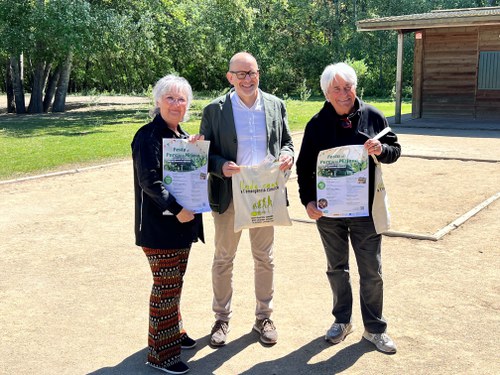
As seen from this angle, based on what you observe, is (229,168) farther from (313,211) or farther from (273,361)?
(273,361)

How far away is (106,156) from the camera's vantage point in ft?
42.3

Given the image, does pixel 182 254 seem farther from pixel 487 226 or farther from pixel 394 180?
pixel 394 180

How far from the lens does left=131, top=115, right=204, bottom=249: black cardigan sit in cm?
353

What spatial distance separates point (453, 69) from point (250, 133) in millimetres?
17643

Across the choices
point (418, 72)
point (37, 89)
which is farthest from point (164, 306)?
point (37, 89)

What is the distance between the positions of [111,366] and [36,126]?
16177 mm

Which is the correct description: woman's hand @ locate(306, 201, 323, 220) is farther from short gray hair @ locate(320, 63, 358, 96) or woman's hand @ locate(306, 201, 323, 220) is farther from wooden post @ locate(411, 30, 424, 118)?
wooden post @ locate(411, 30, 424, 118)

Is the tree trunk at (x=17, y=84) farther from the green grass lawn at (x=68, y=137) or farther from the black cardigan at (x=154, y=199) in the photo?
the black cardigan at (x=154, y=199)

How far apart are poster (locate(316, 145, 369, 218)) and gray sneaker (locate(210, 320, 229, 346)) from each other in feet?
3.48

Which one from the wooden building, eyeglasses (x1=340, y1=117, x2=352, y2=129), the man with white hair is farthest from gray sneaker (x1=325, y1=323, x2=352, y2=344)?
the wooden building

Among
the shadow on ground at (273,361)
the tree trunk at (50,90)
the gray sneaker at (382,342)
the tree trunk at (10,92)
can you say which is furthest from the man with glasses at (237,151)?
the tree trunk at (50,90)

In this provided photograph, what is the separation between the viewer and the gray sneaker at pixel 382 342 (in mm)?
3926

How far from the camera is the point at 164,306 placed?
371cm

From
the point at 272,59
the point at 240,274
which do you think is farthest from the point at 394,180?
the point at 272,59
